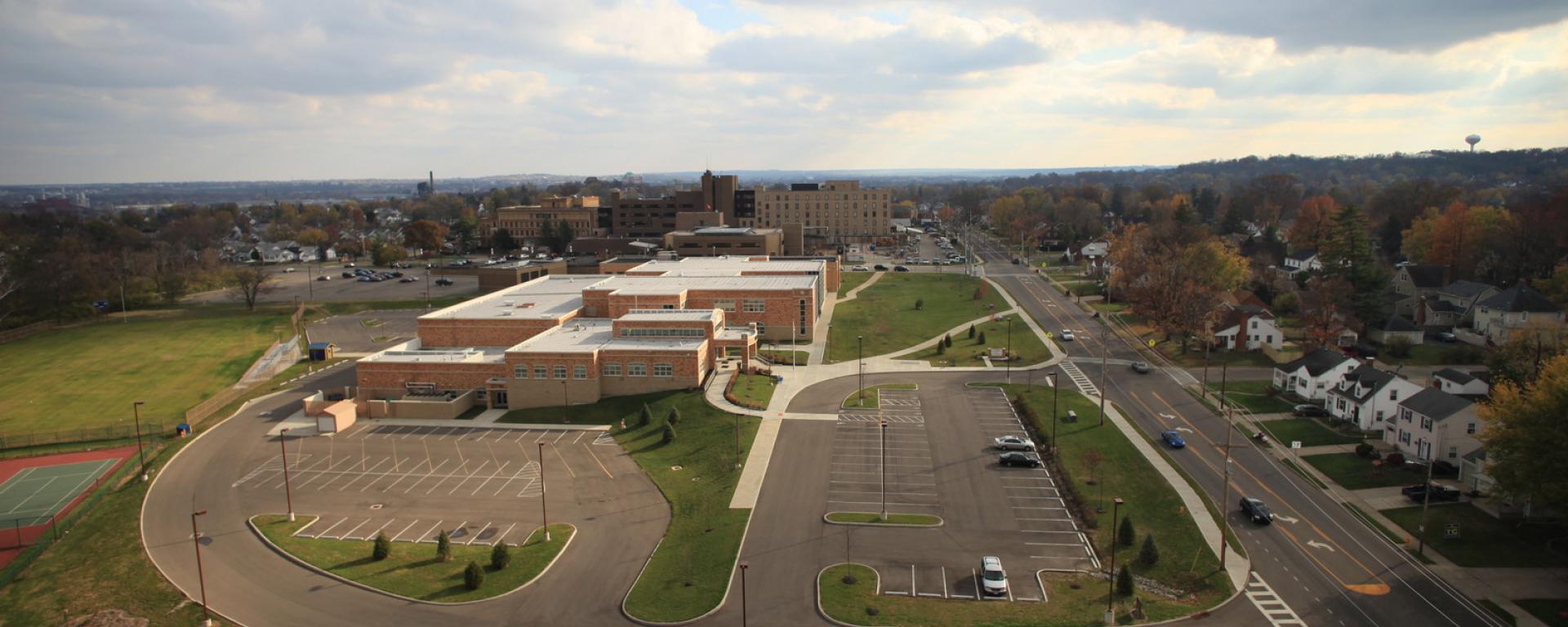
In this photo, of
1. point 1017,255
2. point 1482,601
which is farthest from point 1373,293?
point 1017,255

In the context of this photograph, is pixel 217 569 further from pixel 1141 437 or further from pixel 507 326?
pixel 1141 437

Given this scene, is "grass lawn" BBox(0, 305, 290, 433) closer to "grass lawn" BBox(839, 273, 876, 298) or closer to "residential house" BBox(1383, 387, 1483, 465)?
"grass lawn" BBox(839, 273, 876, 298)

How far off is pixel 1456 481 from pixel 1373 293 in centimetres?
4063

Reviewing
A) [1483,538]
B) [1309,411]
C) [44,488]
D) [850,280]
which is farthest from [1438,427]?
[850,280]

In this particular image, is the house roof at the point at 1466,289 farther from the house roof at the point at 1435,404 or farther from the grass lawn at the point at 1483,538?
the grass lawn at the point at 1483,538

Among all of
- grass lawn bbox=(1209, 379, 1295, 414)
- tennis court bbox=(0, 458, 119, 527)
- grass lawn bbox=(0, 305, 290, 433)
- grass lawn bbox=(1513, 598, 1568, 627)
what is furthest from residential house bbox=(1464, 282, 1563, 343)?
grass lawn bbox=(0, 305, 290, 433)

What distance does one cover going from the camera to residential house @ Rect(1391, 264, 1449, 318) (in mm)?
78750

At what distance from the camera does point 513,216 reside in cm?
16062

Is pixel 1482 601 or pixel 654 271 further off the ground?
pixel 654 271

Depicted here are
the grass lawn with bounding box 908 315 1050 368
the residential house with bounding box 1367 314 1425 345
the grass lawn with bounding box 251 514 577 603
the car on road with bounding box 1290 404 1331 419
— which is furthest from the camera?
the residential house with bounding box 1367 314 1425 345

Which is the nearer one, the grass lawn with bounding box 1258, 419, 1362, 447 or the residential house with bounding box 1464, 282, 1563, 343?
the grass lawn with bounding box 1258, 419, 1362, 447

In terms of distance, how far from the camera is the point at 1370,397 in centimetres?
4662

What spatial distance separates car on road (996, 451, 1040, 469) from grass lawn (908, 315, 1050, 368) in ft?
70.6

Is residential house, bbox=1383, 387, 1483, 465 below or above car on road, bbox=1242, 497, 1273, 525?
above
